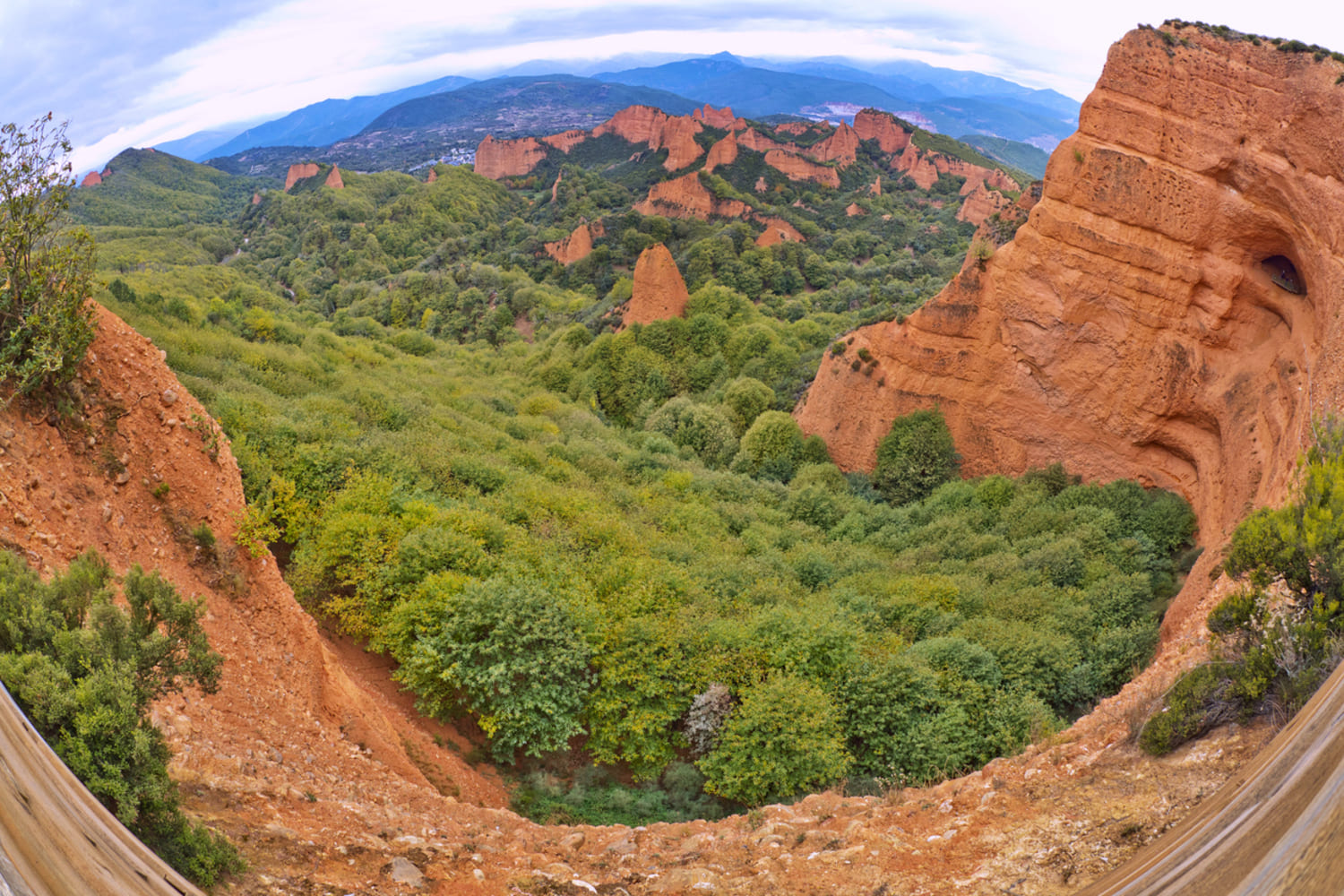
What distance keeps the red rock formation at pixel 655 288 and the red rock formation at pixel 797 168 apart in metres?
59.1

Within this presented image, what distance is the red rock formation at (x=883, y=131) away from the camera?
119m

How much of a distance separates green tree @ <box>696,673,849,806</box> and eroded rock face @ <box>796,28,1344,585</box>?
385 inches

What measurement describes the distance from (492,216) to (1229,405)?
95.7 m

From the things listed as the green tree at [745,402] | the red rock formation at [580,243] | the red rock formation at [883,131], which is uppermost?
the red rock formation at [883,131]

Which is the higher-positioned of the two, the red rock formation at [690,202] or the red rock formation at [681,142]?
the red rock formation at [681,142]

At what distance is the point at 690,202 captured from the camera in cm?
7619

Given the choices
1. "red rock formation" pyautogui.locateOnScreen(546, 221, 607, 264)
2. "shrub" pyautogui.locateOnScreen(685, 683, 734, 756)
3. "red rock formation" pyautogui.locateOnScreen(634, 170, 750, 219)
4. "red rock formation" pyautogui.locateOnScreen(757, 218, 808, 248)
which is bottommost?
"shrub" pyautogui.locateOnScreen(685, 683, 734, 756)

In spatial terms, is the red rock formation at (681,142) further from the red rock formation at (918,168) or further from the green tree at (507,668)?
the green tree at (507,668)

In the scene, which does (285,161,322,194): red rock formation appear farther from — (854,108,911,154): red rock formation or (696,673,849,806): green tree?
(696,673,849,806): green tree

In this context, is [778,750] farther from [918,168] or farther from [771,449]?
[918,168]

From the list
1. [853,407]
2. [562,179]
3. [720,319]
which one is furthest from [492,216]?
[853,407]

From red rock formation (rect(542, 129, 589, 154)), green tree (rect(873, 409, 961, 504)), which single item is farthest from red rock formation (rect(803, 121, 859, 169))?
green tree (rect(873, 409, 961, 504))


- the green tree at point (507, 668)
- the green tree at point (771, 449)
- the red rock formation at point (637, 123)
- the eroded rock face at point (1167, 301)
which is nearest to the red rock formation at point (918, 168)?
the red rock formation at point (637, 123)

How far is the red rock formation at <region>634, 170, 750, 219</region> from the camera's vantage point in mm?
75125
